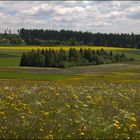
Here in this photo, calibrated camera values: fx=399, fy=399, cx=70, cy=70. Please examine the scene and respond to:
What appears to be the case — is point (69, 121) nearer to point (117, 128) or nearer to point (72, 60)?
point (117, 128)

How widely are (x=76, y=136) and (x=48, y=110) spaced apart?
1912 millimetres

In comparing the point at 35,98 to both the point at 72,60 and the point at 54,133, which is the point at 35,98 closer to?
the point at 54,133

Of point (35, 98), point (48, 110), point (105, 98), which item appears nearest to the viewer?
point (48, 110)

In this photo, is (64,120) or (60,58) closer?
(64,120)

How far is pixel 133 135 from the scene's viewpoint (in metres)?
8.18

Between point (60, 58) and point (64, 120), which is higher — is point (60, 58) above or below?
below

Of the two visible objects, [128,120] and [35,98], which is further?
[35,98]

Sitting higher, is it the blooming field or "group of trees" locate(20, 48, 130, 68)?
the blooming field

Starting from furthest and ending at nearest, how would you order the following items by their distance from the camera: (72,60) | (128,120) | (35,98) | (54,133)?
1. (72,60)
2. (35,98)
3. (128,120)
4. (54,133)

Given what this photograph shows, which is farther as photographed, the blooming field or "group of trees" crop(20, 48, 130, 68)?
"group of trees" crop(20, 48, 130, 68)

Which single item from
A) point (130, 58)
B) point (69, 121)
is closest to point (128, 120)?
point (69, 121)

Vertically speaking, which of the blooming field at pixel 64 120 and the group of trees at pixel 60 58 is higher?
the blooming field at pixel 64 120

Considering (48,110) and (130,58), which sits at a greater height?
(48,110)

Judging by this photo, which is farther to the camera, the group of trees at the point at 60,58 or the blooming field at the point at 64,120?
the group of trees at the point at 60,58
